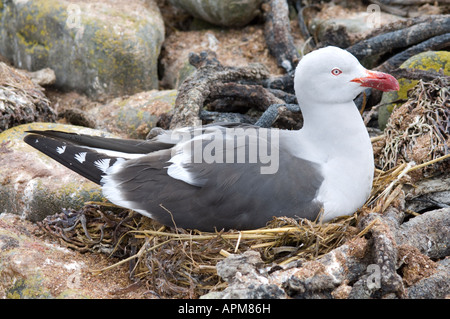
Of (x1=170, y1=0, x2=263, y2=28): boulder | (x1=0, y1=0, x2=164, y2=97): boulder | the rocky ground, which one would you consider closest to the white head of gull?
the rocky ground

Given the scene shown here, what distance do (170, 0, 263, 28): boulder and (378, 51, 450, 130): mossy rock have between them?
2.30 m

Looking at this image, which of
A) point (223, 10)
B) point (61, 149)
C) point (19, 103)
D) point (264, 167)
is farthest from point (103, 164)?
point (223, 10)

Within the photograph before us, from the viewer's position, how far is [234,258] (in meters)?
2.97

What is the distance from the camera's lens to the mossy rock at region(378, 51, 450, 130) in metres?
4.58

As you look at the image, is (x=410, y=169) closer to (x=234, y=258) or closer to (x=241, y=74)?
(x=234, y=258)

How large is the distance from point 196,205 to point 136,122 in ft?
6.53

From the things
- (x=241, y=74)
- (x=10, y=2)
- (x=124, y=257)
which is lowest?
(x=124, y=257)

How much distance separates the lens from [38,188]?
3.91 m

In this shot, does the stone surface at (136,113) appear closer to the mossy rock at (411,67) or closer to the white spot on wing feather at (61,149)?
the white spot on wing feather at (61,149)

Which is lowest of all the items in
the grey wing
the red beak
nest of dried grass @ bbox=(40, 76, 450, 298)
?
nest of dried grass @ bbox=(40, 76, 450, 298)

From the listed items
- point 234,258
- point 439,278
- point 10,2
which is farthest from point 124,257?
point 10,2

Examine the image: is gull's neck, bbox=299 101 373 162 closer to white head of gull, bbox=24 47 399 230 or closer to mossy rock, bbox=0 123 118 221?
white head of gull, bbox=24 47 399 230

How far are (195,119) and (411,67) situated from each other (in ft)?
5.73

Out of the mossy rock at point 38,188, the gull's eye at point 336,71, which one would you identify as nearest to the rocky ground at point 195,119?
the mossy rock at point 38,188
